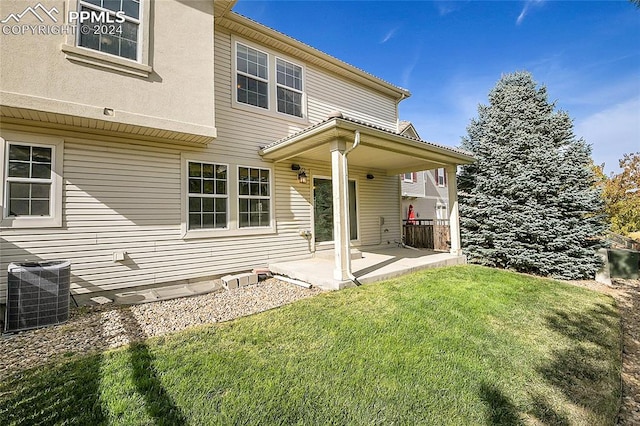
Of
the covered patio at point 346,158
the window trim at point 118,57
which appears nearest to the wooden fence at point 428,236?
the covered patio at point 346,158

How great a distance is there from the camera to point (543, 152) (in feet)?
25.2

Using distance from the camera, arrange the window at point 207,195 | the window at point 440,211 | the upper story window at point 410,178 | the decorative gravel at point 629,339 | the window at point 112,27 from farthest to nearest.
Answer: the window at point 440,211, the upper story window at point 410,178, the window at point 207,195, the window at point 112,27, the decorative gravel at point 629,339

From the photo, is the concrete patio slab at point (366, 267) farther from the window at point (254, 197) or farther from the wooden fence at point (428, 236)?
the wooden fence at point (428, 236)

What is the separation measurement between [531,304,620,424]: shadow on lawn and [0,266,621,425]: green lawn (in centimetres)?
1

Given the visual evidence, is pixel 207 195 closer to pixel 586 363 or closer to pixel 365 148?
pixel 365 148

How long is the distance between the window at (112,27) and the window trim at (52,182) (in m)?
1.73

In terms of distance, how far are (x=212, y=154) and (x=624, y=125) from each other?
15335mm

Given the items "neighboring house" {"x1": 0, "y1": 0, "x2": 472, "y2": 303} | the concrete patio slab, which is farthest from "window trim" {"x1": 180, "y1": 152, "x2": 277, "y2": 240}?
the concrete patio slab

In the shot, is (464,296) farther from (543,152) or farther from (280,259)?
(543,152)

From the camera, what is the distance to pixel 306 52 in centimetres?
774

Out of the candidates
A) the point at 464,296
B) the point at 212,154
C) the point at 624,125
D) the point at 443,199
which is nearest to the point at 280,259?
the point at 212,154

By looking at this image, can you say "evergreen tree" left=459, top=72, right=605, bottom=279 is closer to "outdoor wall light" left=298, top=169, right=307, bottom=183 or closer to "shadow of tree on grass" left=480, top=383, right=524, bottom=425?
"outdoor wall light" left=298, top=169, right=307, bottom=183

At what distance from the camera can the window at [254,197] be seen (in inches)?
A: 261

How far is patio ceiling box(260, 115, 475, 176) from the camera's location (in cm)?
529
